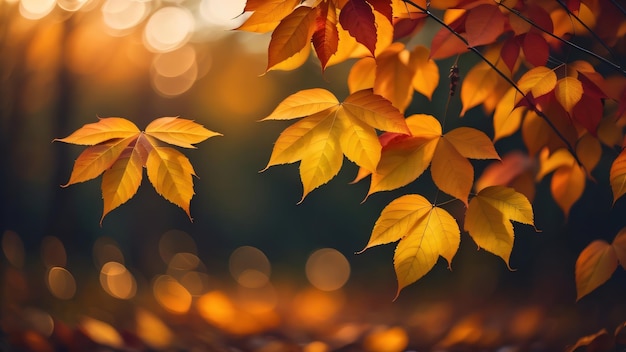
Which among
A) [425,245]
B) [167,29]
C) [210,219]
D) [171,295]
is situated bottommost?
[425,245]

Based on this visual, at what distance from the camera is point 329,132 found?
2.41 feet

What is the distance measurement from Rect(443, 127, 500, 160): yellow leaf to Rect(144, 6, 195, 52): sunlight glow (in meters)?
0.96

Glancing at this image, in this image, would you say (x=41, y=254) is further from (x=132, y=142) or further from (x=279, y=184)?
(x=132, y=142)

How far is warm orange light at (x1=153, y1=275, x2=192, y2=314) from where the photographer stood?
146cm

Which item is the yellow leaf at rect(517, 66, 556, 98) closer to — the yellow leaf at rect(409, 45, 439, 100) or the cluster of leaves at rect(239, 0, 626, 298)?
the cluster of leaves at rect(239, 0, 626, 298)

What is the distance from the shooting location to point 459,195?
742 millimetres

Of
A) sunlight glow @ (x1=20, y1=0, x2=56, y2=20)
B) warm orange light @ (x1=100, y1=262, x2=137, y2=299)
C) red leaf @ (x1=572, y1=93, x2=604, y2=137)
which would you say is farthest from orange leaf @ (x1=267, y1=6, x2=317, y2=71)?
sunlight glow @ (x1=20, y1=0, x2=56, y2=20)

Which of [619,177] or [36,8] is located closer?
[619,177]

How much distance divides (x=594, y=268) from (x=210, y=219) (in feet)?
2.92

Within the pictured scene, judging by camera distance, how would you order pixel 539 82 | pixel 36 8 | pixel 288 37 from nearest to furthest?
1. pixel 288 37
2. pixel 539 82
3. pixel 36 8

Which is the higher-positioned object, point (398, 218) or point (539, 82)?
point (539, 82)

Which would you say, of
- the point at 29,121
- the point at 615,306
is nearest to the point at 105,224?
the point at 29,121

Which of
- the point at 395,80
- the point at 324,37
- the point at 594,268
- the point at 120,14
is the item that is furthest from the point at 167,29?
the point at 594,268

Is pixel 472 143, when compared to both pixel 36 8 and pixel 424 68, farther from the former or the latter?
pixel 36 8
